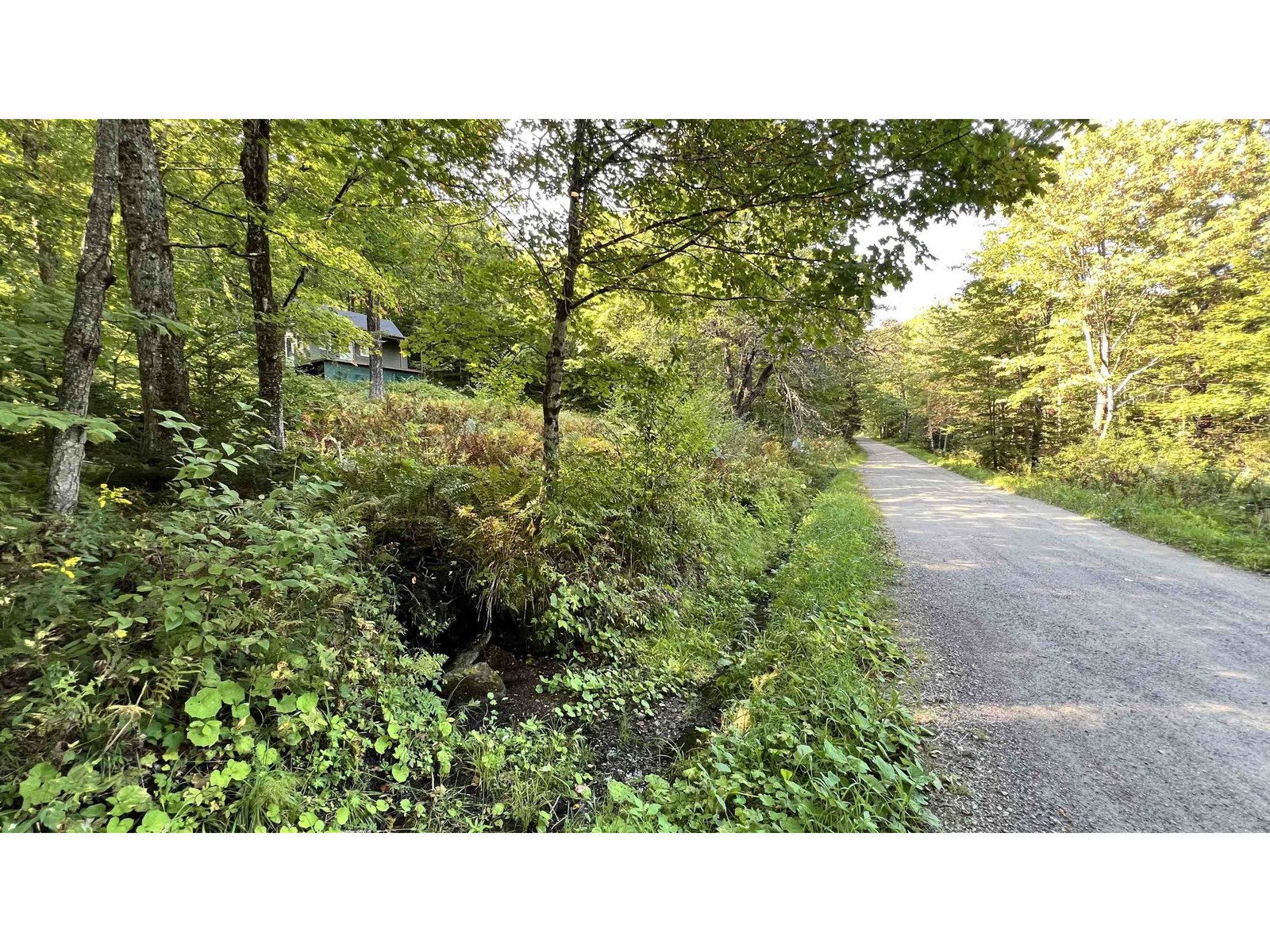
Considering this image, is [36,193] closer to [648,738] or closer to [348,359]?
[648,738]

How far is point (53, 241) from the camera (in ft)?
6.05

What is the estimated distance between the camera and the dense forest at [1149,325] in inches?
93.1

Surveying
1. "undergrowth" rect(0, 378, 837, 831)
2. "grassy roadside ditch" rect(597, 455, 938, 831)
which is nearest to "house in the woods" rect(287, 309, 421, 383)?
"undergrowth" rect(0, 378, 837, 831)

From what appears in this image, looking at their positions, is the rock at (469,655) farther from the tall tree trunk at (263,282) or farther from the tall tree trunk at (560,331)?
the tall tree trunk at (263,282)

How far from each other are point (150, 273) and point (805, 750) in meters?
3.67

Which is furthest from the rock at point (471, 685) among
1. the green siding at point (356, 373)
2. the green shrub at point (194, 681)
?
the green siding at point (356, 373)

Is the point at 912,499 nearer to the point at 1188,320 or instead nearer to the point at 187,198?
the point at 1188,320

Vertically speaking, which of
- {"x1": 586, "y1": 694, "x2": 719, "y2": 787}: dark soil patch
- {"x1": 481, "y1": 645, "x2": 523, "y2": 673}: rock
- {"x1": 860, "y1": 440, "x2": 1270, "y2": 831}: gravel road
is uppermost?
{"x1": 860, "y1": 440, "x2": 1270, "y2": 831}: gravel road

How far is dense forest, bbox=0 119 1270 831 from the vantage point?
1.42 m

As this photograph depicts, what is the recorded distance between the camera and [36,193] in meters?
1.89

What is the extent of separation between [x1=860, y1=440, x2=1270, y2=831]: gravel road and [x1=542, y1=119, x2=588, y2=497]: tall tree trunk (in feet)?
8.43

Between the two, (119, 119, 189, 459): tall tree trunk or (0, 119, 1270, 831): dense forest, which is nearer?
(0, 119, 1270, 831): dense forest

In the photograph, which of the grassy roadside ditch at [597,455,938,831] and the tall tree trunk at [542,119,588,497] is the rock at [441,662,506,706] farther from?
the tall tree trunk at [542,119,588,497]
